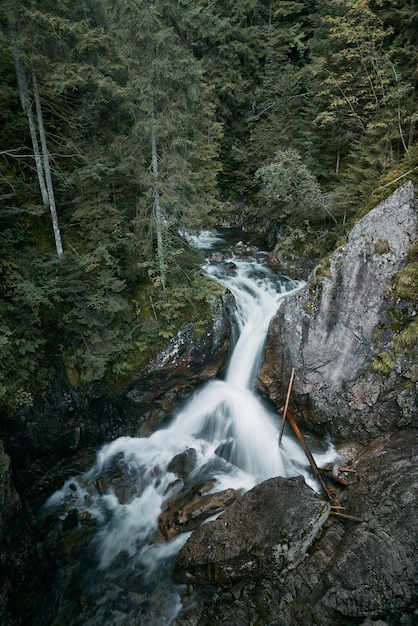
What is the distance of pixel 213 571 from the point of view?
21.9 ft

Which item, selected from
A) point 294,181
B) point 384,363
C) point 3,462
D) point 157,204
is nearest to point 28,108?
point 157,204

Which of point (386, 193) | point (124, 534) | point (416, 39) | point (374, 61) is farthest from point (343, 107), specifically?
point (124, 534)

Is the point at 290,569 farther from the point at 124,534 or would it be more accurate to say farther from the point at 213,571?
the point at 124,534

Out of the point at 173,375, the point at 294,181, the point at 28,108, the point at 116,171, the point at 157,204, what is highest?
the point at 28,108

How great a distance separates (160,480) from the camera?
9.55 m

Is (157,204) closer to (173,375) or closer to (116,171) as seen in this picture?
(116,171)

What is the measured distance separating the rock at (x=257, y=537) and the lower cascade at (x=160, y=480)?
2.69 feet

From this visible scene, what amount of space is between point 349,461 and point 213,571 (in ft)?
15.2

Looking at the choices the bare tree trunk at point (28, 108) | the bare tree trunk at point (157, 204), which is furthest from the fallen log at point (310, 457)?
the bare tree trunk at point (28, 108)

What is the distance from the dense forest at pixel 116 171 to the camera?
820cm

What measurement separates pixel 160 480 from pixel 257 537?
12.2 feet

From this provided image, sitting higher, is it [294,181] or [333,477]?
[294,181]

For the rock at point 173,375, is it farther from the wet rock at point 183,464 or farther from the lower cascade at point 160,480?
the wet rock at point 183,464

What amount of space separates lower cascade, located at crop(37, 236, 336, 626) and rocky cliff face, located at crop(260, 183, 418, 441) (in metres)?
1.34
